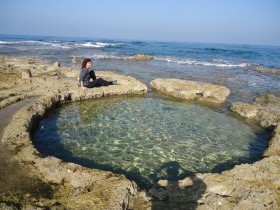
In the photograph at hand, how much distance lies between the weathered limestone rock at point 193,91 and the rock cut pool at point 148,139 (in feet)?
5.50

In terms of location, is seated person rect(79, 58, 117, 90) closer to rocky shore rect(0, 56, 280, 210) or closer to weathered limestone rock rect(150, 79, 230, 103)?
weathered limestone rock rect(150, 79, 230, 103)

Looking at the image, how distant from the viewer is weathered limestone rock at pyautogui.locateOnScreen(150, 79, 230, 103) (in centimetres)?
1455

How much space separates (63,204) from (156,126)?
576 centimetres

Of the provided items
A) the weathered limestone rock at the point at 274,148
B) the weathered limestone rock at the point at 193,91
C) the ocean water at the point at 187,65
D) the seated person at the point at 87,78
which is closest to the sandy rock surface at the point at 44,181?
the seated person at the point at 87,78

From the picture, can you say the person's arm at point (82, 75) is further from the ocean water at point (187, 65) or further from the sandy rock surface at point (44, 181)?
the ocean water at point (187, 65)

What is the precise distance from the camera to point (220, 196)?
573 centimetres

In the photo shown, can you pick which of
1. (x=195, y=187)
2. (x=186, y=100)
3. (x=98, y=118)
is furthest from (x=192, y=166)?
(x=186, y=100)

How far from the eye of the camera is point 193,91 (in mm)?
14891

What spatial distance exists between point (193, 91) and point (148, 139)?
6.55m

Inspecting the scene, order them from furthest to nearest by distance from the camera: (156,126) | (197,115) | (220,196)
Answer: (197,115)
(156,126)
(220,196)

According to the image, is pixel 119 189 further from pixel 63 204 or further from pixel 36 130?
pixel 36 130

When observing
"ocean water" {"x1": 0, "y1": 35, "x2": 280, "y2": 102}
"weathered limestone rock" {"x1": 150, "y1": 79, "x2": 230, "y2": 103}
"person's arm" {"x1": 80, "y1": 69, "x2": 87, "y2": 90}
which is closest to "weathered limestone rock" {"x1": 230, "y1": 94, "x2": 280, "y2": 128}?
"weathered limestone rock" {"x1": 150, "y1": 79, "x2": 230, "y2": 103}

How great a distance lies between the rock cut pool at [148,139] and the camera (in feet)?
25.4

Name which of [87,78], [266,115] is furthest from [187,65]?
[266,115]
